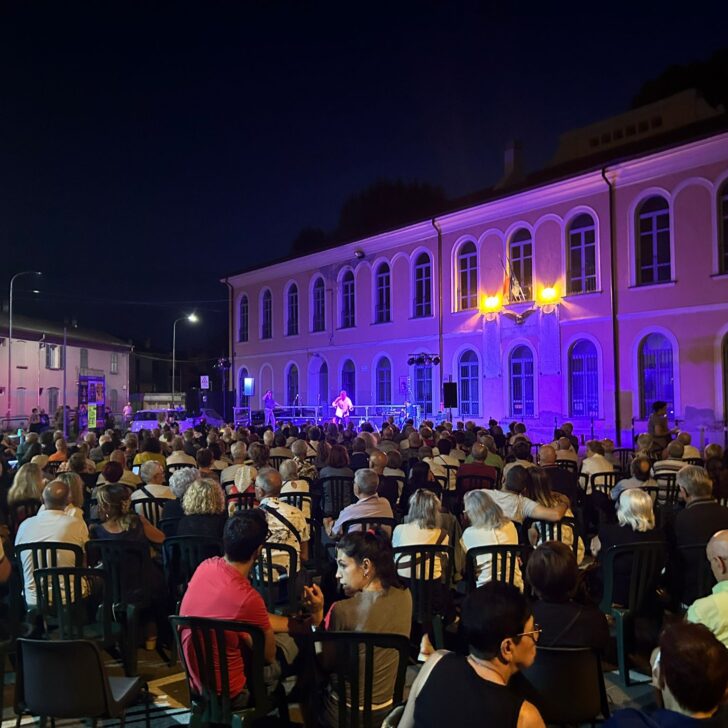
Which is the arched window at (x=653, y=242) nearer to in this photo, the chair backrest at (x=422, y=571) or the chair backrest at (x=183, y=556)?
the chair backrest at (x=422, y=571)

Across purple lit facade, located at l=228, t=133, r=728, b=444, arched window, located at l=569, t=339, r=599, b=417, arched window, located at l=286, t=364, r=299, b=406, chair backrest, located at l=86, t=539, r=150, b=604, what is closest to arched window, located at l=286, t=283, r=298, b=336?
arched window, located at l=286, t=364, r=299, b=406

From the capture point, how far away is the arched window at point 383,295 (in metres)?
27.2

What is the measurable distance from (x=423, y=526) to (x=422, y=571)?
17.4 inches

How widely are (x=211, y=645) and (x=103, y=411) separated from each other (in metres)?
29.5

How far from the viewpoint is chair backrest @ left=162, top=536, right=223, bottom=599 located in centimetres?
511

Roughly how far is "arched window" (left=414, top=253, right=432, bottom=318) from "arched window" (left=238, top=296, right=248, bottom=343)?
12.0 m

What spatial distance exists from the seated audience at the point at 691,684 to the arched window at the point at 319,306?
92.6ft

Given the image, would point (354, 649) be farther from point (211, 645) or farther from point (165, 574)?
point (165, 574)

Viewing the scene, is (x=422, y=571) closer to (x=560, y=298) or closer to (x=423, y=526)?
(x=423, y=526)

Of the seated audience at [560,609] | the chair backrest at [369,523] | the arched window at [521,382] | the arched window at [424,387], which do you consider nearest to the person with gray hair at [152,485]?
the chair backrest at [369,523]

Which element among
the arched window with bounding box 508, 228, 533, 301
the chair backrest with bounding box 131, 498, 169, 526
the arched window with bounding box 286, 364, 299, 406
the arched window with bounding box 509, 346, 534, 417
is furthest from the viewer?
the arched window with bounding box 286, 364, 299, 406

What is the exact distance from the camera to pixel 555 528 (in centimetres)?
567

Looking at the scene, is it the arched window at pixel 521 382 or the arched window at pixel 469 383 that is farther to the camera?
the arched window at pixel 469 383

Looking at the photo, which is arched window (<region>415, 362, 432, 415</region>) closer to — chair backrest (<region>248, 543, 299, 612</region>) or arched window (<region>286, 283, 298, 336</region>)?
arched window (<region>286, 283, 298, 336</region>)
